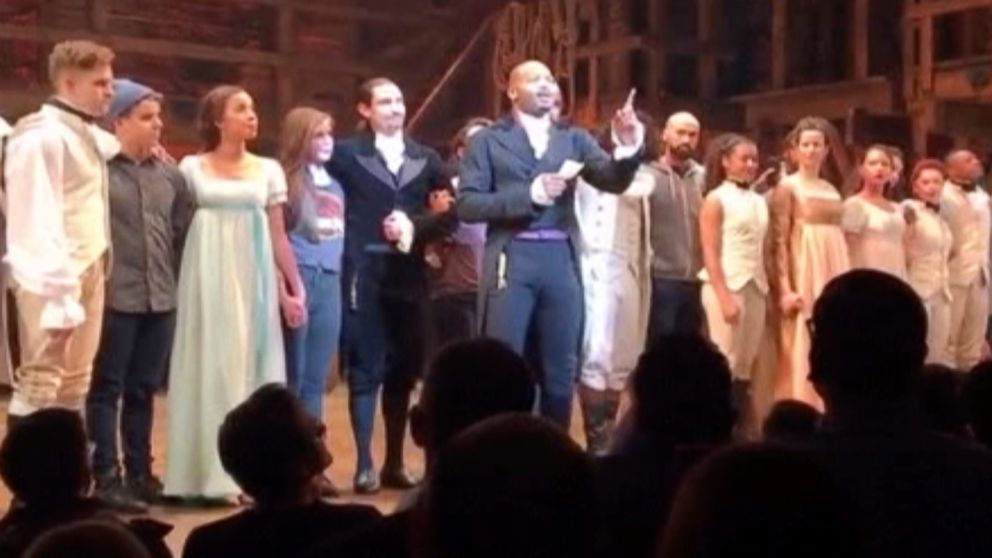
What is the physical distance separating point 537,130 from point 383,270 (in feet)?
2.10

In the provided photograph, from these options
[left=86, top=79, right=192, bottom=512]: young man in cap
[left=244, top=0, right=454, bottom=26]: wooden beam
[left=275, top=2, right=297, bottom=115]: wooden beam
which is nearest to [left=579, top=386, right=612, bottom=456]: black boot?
[left=86, top=79, right=192, bottom=512]: young man in cap

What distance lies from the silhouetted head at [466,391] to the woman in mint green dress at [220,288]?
8.03 feet

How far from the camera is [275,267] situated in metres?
4.82

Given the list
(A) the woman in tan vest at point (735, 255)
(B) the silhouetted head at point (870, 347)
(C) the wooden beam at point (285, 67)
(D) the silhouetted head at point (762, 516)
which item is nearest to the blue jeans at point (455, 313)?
(A) the woman in tan vest at point (735, 255)

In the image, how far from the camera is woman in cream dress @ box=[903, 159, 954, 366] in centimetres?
689

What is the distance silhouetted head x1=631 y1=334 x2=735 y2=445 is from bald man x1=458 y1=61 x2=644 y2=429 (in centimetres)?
236

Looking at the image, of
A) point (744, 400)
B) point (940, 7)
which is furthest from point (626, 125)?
point (940, 7)

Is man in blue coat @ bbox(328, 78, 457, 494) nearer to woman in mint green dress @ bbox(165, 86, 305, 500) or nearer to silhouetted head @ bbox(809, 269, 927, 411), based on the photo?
woman in mint green dress @ bbox(165, 86, 305, 500)

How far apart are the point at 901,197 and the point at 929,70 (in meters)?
2.22

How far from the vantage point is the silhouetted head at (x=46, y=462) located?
244cm

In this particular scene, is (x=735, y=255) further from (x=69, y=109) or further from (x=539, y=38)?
(x=539, y=38)

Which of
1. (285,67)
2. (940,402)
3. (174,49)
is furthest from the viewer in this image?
(285,67)

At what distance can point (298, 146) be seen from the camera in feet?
16.4

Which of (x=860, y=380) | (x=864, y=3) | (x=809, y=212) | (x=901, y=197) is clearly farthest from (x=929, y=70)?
(x=860, y=380)
